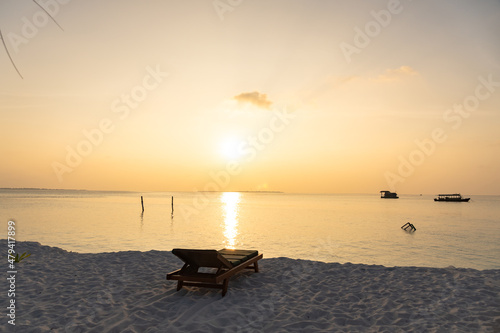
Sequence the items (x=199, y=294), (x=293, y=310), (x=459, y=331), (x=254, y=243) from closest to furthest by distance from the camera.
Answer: (x=459, y=331) < (x=293, y=310) < (x=199, y=294) < (x=254, y=243)

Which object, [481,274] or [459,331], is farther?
[481,274]

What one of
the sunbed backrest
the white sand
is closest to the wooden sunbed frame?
the sunbed backrest

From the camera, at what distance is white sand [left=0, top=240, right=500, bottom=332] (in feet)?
18.3

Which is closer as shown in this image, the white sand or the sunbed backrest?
the white sand

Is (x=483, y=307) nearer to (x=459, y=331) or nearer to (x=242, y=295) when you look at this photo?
(x=459, y=331)

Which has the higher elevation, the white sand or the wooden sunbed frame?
the wooden sunbed frame

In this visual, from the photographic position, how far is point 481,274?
8.85m

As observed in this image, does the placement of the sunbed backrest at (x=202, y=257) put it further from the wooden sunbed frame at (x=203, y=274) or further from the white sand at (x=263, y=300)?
the white sand at (x=263, y=300)

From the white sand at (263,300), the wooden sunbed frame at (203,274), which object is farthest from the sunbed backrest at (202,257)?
the white sand at (263,300)

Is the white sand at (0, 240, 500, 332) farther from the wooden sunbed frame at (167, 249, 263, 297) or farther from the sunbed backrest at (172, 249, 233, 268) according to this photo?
→ the sunbed backrest at (172, 249, 233, 268)

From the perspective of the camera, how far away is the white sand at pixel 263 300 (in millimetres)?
5590

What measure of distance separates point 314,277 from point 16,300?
6.93 m

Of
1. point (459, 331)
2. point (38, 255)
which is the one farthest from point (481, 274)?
point (38, 255)

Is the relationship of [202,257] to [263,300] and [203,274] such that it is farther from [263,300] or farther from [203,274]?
[263,300]
